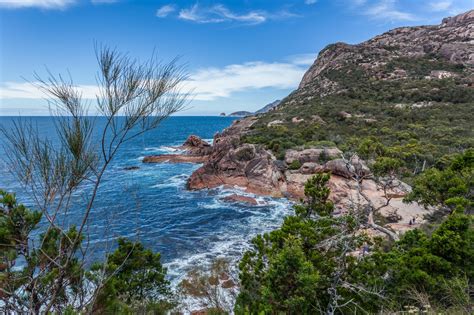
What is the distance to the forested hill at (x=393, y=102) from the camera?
2506 centimetres

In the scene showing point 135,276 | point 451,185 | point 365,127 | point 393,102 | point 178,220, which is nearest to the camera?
point 135,276

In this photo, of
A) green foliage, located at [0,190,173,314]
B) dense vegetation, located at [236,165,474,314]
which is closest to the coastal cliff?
dense vegetation, located at [236,165,474,314]

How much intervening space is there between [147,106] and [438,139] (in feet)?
98.7

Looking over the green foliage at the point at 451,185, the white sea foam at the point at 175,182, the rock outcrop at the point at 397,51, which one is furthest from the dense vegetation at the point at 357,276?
the rock outcrop at the point at 397,51

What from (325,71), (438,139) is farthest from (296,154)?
(325,71)

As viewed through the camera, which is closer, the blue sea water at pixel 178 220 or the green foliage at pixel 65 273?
the green foliage at pixel 65 273

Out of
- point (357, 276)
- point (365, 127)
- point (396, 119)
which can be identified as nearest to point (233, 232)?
point (357, 276)

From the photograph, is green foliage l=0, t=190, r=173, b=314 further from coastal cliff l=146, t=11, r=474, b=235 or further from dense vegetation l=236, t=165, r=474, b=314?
coastal cliff l=146, t=11, r=474, b=235

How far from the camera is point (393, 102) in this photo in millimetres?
42375

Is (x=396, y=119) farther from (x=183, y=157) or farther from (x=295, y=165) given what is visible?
(x=183, y=157)

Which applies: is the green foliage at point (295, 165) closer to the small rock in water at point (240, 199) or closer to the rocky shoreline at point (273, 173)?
the rocky shoreline at point (273, 173)

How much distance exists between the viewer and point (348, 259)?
5.81 meters

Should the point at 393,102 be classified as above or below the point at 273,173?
above

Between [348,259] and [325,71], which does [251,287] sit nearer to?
[348,259]
